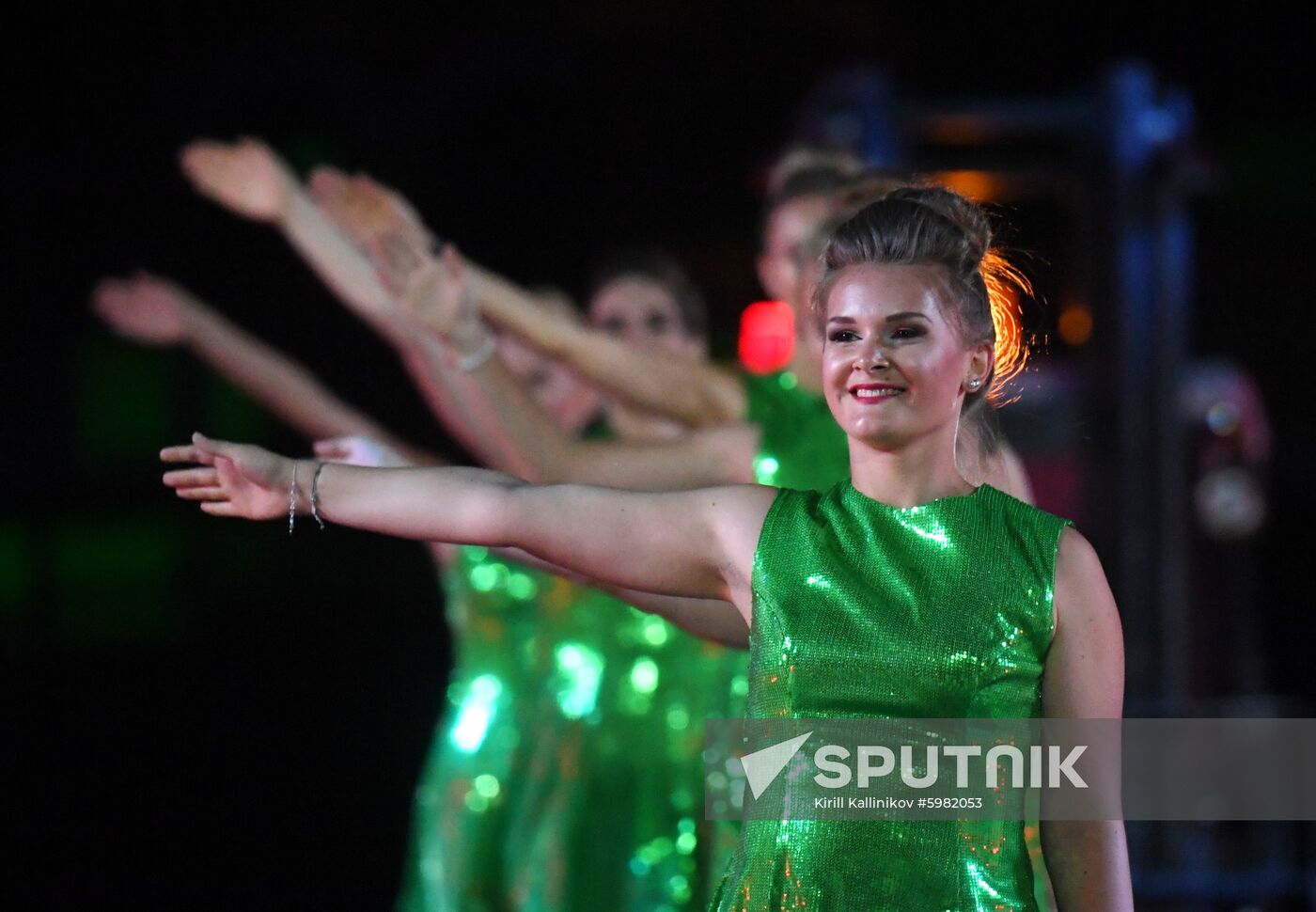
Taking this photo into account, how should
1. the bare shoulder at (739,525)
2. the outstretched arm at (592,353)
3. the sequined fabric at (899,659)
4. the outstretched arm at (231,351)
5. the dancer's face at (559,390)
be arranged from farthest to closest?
1. the dancer's face at (559,390)
2. the outstretched arm at (231,351)
3. the outstretched arm at (592,353)
4. the bare shoulder at (739,525)
5. the sequined fabric at (899,659)

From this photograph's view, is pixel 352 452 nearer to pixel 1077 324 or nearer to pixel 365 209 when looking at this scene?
pixel 365 209

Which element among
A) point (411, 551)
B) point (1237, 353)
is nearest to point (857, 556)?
point (411, 551)

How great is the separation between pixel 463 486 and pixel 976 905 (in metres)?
0.66

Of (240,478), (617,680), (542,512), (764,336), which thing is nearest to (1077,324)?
(764,336)

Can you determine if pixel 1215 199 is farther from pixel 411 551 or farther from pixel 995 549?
pixel 995 549

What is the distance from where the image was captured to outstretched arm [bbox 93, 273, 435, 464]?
297 centimetres

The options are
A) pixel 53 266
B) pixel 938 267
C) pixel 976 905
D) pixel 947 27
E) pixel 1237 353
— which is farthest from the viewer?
pixel 1237 353

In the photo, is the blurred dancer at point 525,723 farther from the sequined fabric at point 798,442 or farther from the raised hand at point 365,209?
the sequined fabric at point 798,442

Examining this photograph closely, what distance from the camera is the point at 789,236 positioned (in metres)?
2.51

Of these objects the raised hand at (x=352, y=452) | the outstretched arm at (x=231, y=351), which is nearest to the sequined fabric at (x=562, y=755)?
the outstretched arm at (x=231, y=351)

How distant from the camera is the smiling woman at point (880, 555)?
4.97ft

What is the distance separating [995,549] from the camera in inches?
61.7

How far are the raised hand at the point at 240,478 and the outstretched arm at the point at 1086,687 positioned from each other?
2.64ft

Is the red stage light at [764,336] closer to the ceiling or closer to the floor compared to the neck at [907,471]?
closer to the ceiling
